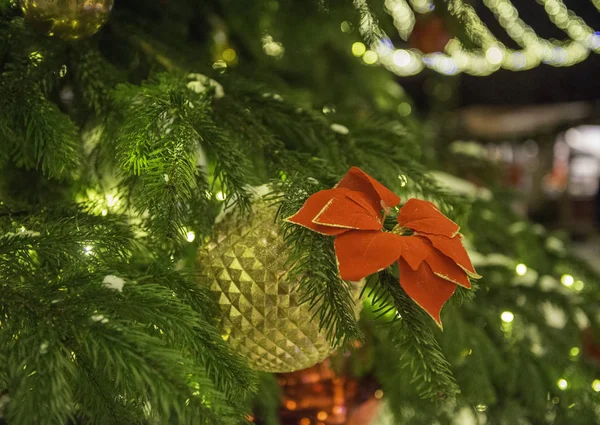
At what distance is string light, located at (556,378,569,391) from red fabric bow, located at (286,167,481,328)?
44 centimetres

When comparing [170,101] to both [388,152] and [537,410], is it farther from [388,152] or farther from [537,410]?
[537,410]

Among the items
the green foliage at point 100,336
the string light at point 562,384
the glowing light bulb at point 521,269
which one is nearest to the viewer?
the green foliage at point 100,336

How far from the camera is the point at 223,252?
18.4 inches

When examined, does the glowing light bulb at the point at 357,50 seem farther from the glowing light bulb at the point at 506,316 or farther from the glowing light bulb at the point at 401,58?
A: the glowing light bulb at the point at 401,58

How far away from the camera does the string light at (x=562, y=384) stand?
738mm

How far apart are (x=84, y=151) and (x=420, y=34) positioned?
0.81 metres

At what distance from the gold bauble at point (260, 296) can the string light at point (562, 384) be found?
1.39 feet

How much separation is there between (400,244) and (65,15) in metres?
0.37

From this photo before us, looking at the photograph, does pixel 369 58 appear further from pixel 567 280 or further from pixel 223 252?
pixel 223 252

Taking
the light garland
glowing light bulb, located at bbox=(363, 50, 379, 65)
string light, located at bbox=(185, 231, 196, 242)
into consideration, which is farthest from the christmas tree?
the light garland

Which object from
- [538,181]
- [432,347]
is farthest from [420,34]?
[538,181]

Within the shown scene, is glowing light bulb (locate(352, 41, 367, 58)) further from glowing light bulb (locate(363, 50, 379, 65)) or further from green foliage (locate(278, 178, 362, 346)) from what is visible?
green foliage (locate(278, 178, 362, 346))

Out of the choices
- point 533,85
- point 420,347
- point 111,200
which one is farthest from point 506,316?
point 533,85

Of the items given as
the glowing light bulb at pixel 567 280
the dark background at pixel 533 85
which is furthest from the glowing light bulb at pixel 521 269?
the dark background at pixel 533 85
